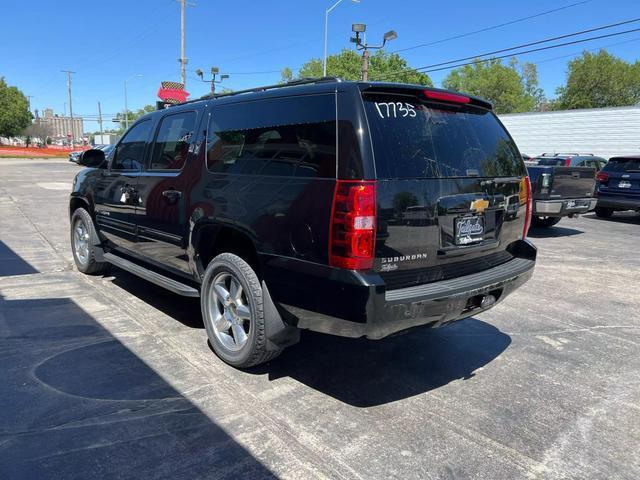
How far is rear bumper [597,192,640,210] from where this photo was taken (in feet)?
40.0

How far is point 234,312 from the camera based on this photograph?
3.72 meters

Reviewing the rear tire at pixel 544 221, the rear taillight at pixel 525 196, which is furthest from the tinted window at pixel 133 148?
the rear tire at pixel 544 221

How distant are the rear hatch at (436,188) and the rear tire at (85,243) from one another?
427 centimetres

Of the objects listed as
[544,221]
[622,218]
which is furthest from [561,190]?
[622,218]

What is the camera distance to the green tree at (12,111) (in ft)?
249

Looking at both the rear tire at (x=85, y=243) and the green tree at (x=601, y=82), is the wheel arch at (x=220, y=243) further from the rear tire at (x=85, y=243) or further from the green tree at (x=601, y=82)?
the green tree at (x=601, y=82)

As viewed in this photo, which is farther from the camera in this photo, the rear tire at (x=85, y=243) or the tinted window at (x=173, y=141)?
the rear tire at (x=85, y=243)

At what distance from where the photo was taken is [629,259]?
8109 millimetres

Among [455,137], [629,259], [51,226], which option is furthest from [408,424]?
[51,226]

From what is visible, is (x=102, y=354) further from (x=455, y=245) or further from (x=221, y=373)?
(x=455, y=245)

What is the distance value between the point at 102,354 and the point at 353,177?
2.54 meters

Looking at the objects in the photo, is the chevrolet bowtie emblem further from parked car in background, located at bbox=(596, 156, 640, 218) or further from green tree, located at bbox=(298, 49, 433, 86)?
green tree, located at bbox=(298, 49, 433, 86)

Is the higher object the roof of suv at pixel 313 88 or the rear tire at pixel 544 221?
the roof of suv at pixel 313 88

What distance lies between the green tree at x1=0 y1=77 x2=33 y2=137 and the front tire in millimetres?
87995
